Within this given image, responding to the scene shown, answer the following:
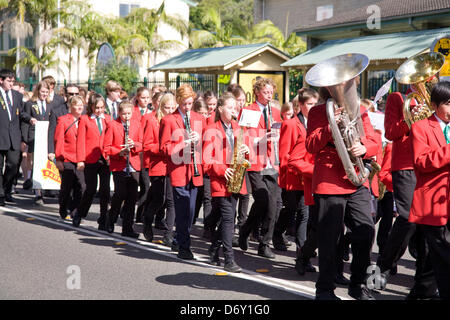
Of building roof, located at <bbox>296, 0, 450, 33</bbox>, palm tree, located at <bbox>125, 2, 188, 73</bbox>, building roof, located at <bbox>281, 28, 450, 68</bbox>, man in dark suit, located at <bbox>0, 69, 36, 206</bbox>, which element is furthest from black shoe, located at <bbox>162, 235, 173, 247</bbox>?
palm tree, located at <bbox>125, 2, 188, 73</bbox>

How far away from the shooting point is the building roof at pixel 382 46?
15094mm

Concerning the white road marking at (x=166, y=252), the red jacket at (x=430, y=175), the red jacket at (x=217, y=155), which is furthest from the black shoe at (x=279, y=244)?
the red jacket at (x=430, y=175)

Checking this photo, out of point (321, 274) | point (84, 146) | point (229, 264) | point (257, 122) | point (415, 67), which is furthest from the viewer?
point (84, 146)

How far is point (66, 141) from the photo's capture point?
10.2m

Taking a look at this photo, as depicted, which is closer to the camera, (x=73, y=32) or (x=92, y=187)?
(x=92, y=187)

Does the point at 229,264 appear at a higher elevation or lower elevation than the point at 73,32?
lower

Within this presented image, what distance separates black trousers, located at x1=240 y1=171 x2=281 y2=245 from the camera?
7.95 m

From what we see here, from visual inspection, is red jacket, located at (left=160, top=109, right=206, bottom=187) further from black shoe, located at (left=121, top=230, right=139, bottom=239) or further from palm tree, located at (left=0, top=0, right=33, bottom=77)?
palm tree, located at (left=0, top=0, right=33, bottom=77)

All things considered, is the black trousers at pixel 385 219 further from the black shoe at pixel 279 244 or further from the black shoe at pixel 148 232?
the black shoe at pixel 148 232

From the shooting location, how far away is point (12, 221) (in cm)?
1003
